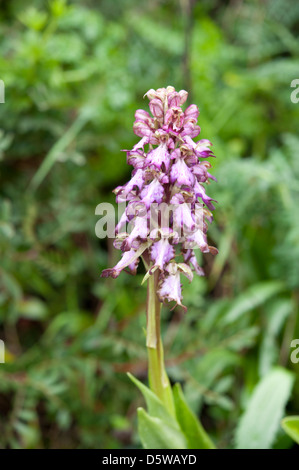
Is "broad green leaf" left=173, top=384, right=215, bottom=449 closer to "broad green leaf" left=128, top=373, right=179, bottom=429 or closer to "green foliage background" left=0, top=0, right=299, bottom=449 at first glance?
"broad green leaf" left=128, top=373, right=179, bottom=429

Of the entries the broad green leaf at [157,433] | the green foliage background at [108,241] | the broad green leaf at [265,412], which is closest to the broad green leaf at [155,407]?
the broad green leaf at [157,433]

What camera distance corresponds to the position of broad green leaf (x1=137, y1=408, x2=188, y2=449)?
114 centimetres

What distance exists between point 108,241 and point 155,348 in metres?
1.40

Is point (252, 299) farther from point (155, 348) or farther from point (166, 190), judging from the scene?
point (166, 190)

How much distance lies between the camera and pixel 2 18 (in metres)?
2.70

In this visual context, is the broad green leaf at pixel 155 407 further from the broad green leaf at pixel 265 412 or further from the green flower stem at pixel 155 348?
the broad green leaf at pixel 265 412

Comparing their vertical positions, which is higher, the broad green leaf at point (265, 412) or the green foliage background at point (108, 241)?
the green foliage background at point (108, 241)

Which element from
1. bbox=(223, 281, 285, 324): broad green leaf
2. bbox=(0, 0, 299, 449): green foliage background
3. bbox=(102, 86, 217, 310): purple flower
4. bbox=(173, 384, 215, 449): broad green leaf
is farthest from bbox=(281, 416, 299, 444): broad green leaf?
bbox=(223, 281, 285, 324): broad green leaf

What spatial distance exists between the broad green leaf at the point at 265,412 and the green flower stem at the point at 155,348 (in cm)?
48

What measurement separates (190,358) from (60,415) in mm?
507

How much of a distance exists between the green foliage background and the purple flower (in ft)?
2.36

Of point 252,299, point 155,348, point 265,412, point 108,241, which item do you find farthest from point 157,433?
point 108,241

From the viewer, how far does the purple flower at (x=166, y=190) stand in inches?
37.7
